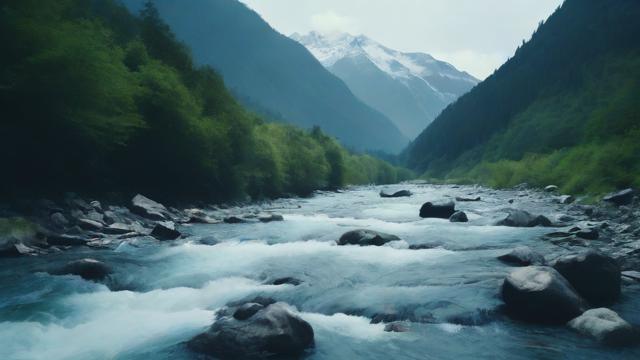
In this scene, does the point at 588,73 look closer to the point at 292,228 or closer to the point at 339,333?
the point at 292,228

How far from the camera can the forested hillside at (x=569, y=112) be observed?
154ft

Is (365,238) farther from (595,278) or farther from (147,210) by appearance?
(147,210)

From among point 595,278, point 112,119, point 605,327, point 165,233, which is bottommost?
point 165,233

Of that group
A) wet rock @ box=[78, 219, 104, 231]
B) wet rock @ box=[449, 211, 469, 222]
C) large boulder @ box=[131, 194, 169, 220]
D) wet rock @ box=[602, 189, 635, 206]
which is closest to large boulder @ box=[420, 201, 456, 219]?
wet rock @ box=[449, 211, 469, 222]

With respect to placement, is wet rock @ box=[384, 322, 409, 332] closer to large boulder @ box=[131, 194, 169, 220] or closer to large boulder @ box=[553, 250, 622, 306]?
large boulder @ box=[553, 250, 622, 306]

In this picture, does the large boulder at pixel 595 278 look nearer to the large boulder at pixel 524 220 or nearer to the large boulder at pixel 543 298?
the large boulder at pixel 543 298

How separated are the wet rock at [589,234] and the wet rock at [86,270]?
830 inches

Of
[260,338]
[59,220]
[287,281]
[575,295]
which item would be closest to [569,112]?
[575,295]

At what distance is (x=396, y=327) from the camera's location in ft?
36.7

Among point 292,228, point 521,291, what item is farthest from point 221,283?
point 292,228

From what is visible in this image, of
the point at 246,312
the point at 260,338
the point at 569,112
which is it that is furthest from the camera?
the point at 569,112

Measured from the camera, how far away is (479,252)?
65.7 ft

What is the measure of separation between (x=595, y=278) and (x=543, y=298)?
90.9 inches

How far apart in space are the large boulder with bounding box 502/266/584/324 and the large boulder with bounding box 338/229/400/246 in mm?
10625
